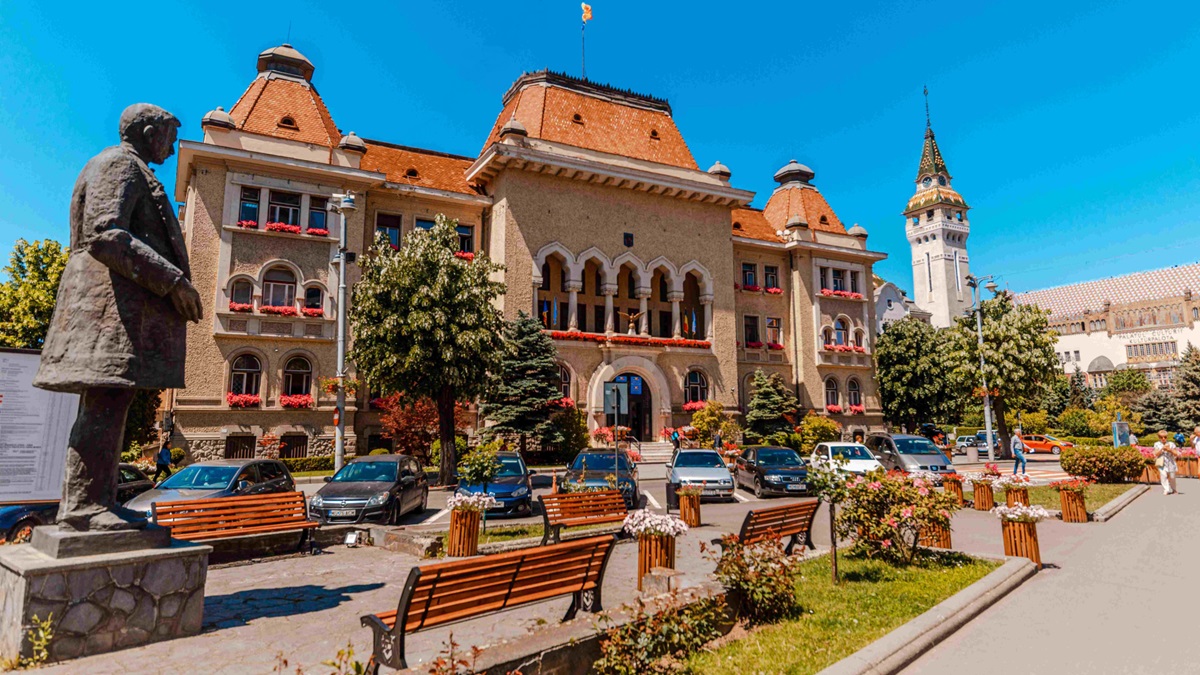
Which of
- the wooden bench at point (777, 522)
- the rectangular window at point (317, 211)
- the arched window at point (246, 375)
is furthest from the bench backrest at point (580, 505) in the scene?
the rectangular window at point (317, 211)

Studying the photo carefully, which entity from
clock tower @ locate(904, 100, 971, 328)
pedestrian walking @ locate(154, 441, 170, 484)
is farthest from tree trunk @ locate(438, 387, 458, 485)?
clock tower @ locate(904, 100, 971, 328)

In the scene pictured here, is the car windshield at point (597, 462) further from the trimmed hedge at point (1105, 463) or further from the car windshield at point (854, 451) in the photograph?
the trimmed hedge at point (1105, 463)

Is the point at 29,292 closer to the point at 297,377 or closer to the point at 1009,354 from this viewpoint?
the point at 297,377

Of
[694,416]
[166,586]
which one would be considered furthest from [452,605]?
[694,416]

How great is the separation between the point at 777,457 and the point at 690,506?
25.7ft

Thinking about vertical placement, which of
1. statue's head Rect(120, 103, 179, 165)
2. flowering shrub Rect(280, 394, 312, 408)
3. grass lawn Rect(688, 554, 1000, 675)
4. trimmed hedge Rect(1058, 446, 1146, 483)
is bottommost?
grass lawn Rect(688, 554, 1000, 675)

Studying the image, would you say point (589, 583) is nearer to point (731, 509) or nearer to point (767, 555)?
point (767, 555)

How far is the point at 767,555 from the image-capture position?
6512mm

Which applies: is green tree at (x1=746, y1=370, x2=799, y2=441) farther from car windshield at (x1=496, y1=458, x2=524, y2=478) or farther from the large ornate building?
car windshield at (x1=496, y1=458, x2=524, y2=478)

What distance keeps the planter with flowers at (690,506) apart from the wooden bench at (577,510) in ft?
8.12

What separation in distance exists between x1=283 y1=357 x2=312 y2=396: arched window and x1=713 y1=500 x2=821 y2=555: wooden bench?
23.2 m

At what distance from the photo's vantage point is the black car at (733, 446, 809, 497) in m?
18.5

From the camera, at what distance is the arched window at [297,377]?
26922mm

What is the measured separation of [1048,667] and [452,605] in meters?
4.92
